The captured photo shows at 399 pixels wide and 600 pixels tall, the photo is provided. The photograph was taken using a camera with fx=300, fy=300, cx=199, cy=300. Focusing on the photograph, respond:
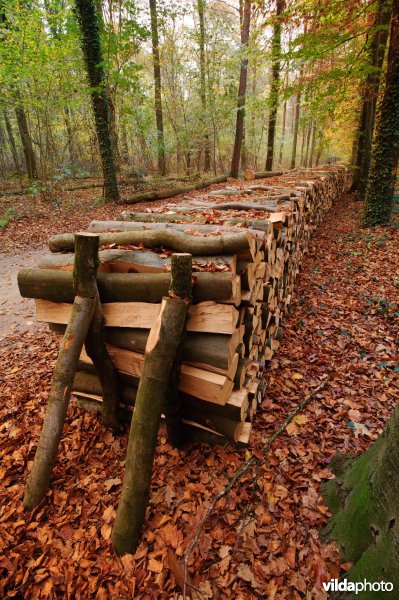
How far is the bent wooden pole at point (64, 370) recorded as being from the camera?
7.93ft

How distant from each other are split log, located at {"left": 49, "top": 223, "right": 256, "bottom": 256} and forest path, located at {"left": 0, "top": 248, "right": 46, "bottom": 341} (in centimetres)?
341

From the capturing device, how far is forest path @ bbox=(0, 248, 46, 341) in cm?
566

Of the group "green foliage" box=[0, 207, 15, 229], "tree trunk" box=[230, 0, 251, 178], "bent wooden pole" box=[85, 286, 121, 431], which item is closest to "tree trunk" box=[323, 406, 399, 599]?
"bent wooden pole" box=[85, 286, 121, 431]

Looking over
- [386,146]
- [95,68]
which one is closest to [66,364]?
[386,146]

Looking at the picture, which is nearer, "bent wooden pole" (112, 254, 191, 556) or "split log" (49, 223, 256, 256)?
"bent wooden pole" (112, 254, 191, 556)

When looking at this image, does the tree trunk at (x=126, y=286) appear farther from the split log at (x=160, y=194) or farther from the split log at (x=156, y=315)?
the split log at (x=160, y=194)

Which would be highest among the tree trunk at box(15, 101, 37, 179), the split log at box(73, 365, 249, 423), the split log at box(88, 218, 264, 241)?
the tree trunk at box(15, 101, 37, 179)

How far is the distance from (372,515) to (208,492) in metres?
1.27

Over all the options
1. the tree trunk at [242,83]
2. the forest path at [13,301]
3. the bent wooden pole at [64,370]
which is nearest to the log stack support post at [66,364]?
the bent wooden pole at [64,370]

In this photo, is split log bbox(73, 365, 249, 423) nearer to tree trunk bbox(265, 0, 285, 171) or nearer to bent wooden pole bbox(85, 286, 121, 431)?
bent wooden pole bbox(85, 286, 121, 431)

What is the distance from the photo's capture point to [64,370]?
2441 mm

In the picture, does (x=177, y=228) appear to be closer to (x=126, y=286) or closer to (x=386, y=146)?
(x=126, y=286)

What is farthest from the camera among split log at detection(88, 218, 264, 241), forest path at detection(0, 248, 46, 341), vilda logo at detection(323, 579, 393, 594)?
forest path at detection(0, 248, 46, 341)

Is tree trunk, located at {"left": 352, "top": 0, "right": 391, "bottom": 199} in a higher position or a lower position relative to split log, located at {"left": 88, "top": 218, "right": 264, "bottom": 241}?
higher
